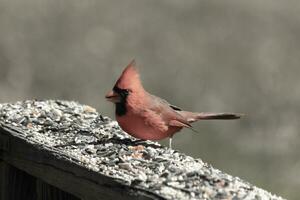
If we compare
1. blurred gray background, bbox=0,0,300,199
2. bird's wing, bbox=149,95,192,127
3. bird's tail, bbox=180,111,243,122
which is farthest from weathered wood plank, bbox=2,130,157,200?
blurred gray background, bbox=0,0,300,199

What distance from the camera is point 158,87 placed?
9219 millimetres

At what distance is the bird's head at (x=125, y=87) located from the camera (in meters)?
4.11

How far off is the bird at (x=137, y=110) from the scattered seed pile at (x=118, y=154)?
0.08 meters

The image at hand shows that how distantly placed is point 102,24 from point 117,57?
2.69 feet

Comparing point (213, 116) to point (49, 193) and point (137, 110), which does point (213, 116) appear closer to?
point (137, 110)

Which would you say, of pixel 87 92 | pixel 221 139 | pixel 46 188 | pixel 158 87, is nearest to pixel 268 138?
pixel 221 139

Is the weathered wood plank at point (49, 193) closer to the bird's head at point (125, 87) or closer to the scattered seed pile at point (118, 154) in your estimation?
the scattered seed pile at point (118, 154)

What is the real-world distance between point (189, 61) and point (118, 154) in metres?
6.43

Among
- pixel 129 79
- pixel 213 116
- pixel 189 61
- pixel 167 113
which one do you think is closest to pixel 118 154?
pixel 129 79

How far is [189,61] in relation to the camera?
32.8 ft

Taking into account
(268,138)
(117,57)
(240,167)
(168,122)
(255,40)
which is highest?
(255,40)

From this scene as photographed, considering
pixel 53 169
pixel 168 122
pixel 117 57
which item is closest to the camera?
pixel 53 169

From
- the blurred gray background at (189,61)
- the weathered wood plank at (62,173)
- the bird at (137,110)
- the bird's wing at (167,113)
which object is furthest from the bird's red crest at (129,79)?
the blurred gray background at (189,61)

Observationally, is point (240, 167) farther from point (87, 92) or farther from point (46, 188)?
point (46, 188)
